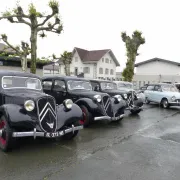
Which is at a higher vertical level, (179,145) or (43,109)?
(43,109)

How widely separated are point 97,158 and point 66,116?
1336mm

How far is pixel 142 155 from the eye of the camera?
436 cm

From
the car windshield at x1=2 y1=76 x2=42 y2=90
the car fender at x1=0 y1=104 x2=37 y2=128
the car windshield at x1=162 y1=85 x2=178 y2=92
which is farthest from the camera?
the car windshield at x1=162 y1=85 x2=178 y2=92

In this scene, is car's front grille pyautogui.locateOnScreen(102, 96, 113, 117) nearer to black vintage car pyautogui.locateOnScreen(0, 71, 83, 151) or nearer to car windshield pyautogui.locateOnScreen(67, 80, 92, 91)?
car windshield pyautogui.locateOnScreen(67, 80, 92, 91)

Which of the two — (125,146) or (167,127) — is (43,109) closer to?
(125,146)

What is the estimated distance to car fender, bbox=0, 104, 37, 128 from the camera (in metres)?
3.97

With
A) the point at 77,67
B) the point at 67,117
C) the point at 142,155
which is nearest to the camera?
the point at 142,155

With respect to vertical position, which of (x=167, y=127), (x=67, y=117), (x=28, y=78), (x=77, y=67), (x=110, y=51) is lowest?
(x=167, y=127)

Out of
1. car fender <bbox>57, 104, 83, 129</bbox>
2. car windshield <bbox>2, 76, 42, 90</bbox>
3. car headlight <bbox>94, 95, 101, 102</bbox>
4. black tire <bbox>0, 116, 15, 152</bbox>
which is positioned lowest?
black tire <bbox>0, 116, 15, 152</bbox>

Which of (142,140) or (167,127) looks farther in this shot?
(167,127)

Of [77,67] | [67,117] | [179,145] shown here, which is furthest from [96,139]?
[77,67]

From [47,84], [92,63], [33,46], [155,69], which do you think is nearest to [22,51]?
[33,46]

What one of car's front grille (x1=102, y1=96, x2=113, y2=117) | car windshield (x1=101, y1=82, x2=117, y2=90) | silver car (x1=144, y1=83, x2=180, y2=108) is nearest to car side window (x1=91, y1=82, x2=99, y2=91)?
car windshield (x1=101, y1=82, x2=117, y2=90)

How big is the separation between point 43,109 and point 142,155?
2.50 meters
